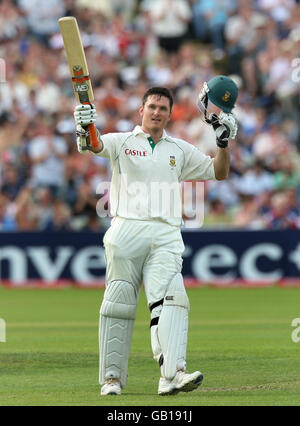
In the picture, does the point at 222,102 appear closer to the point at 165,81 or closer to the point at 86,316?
the point at 86,316

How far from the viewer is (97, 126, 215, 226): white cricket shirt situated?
314 inches

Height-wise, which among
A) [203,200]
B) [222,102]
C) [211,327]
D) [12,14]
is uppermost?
[12,14]

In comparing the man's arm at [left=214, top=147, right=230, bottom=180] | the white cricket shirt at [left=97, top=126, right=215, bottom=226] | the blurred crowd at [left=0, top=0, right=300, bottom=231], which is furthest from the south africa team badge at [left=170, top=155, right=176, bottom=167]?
the blurred crowd at [left=0, top=0, right=300, bottom=231]

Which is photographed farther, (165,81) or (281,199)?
(165,81)

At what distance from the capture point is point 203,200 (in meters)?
17.8

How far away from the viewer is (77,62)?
26.1 feet

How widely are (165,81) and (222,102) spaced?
40.2ft

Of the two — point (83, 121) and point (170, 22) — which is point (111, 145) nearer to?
point (83, 121)

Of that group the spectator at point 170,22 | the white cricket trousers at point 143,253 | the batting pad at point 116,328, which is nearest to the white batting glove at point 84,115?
the white cricket trousers at point 143,253

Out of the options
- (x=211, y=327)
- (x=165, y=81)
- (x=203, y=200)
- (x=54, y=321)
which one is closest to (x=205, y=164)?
(x=211, y=327)

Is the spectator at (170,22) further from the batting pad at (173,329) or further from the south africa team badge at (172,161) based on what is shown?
the batting pad at (173,329)

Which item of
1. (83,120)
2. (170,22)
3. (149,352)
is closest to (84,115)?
(83,120)
